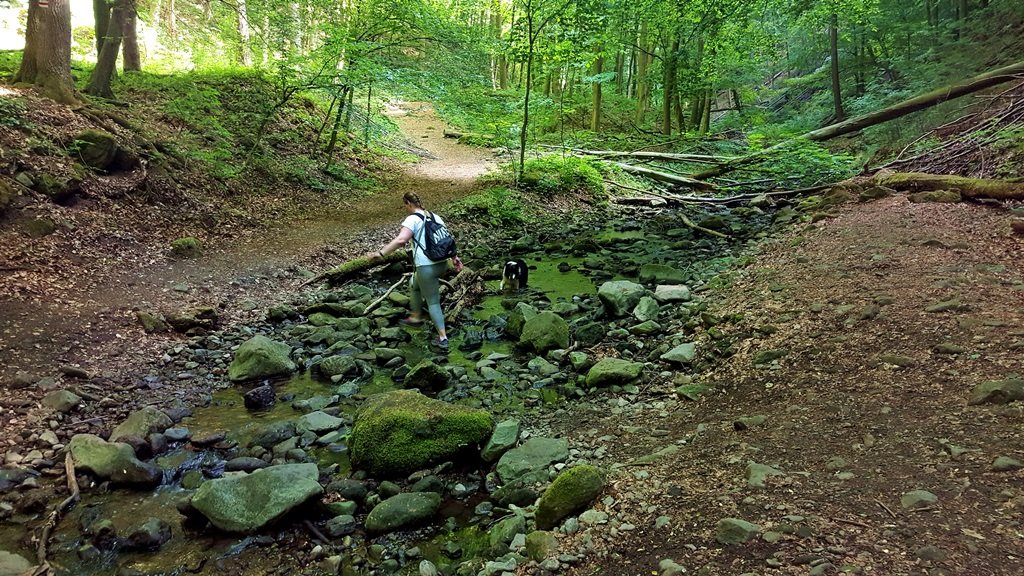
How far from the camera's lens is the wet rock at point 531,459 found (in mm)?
4125

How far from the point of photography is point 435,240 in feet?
22.8

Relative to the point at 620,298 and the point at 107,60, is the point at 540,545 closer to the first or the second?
the point at 620,298

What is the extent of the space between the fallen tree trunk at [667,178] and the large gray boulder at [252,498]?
49.9 ft

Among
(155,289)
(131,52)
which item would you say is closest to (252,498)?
(155,289)

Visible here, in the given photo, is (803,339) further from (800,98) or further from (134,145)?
(800,98)

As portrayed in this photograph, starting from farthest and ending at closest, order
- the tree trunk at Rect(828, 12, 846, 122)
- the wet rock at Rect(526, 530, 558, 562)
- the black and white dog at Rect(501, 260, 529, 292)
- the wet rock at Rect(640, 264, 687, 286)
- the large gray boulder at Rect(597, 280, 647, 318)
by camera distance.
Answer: the tree trunk at Rect(828, 12, 846, 122)
the black and white dog at Rect(501, 260, 529, 292)
the wet rock at Rect(640, 264, 687, 286)
the large gray boulder at Rect(597, 280, 647, 318)
the wet rock at Rect(526, 530, 558, 562)

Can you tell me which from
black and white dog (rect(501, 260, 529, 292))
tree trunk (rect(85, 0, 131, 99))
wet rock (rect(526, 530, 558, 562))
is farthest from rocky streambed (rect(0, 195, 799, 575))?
tree trunk (rect(85, 0, 131, 99))

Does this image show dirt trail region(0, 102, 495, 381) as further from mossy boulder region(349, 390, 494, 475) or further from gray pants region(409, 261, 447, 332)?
mossy boulder region(349, 390, 494, 475)

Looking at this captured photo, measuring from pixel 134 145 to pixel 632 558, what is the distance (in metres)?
11.8

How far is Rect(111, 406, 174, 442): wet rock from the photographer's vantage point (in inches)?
183

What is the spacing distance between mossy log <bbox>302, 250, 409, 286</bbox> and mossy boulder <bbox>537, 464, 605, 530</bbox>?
7130 millimetres

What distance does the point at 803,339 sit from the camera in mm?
5062

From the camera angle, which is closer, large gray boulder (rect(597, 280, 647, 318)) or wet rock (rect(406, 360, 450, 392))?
wet rock (rect(406, 360, 450, 392))

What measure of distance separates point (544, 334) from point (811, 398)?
3.42 metres
